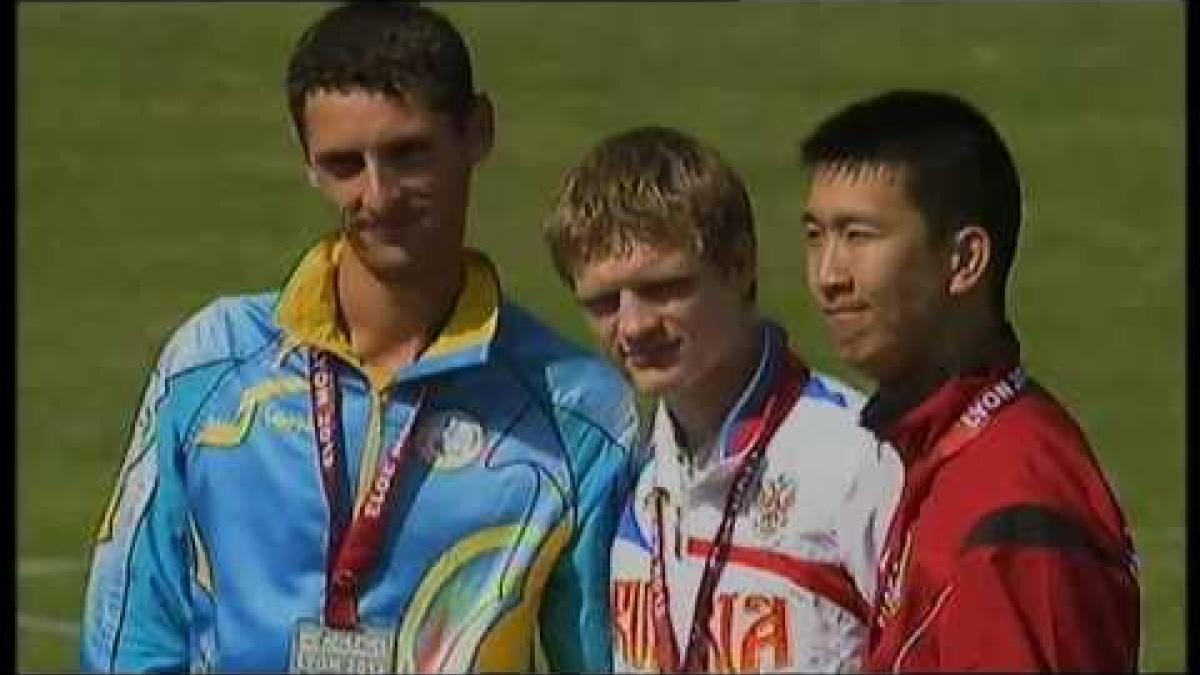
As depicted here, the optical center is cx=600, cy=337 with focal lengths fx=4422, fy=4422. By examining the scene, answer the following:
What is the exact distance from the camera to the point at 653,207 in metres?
5.33

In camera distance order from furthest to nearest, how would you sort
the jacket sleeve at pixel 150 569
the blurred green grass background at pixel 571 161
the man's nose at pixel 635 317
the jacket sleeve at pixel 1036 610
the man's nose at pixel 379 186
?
the blurred green grass background at pixel 571 161 < the jacket sleeve at pixel 150 569 < the man's nose at pixel 379 186 < the man's nose at pixel 635 317 < the jacket sleeve at pixel 1036 610

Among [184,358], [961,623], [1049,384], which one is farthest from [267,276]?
[961,623]

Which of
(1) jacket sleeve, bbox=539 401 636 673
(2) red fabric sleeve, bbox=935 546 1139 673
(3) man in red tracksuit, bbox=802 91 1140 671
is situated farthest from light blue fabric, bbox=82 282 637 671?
(2) red fabric sleeve, bbox=935 546 1139 673

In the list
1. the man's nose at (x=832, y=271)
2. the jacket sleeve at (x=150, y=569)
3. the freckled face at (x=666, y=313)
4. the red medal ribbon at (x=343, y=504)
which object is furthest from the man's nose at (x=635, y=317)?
the jacket sleeve at (x=150, y=569)

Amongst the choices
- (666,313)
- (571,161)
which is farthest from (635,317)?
(571,161)

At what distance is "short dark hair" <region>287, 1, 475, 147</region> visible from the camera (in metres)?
5.57

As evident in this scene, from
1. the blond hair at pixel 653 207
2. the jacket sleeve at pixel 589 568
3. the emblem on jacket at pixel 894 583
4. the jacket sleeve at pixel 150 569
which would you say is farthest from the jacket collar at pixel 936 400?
the jacket sleeve at pixel 150 569

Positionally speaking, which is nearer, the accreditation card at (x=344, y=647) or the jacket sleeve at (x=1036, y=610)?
the jacket sleeve at (x=1036, y=610)

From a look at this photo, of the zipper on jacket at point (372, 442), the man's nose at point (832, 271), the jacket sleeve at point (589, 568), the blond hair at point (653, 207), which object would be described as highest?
Result: the blond hair at point (653, 207)

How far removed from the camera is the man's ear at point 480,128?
18.4ft

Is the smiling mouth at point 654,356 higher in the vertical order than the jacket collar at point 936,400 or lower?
higher

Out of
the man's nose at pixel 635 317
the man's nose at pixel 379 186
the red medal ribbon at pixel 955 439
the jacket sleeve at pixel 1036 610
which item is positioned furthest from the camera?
the man's nose at pixel 379 186

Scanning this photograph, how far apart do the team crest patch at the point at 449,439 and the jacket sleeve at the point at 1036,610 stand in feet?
3.51

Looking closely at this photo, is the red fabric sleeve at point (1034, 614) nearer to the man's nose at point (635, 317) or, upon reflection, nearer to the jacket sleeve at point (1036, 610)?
the jacket sleeve at point (1036, 610)
